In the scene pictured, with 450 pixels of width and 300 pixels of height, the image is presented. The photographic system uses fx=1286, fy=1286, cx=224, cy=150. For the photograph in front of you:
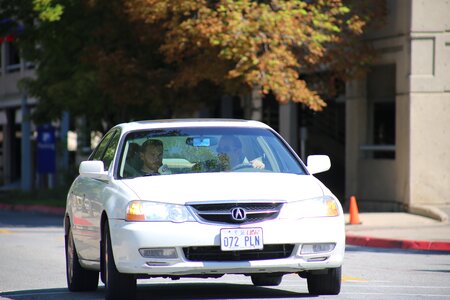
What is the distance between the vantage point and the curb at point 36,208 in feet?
108

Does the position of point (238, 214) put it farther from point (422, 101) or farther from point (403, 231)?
point (422, 101)

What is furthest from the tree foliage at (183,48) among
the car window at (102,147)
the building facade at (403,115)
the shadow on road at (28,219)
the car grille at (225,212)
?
A: the car grille at (225,212)

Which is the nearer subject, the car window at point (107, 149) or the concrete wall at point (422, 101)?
the car window at point (107, 149)

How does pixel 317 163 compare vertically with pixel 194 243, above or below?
above

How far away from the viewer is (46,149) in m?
44.6

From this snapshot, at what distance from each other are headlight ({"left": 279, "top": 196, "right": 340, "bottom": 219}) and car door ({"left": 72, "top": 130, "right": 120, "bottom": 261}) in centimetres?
172

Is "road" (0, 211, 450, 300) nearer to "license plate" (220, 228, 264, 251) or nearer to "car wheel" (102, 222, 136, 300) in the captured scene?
"car wheel" (102, 222, 136, 300)

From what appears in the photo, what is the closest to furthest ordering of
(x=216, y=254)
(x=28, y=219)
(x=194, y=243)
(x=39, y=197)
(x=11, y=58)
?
(x=194, y=243)
(x=216, y=254)
(x=28, y=219)
(x=39, y=197)
(x=11, y=58)

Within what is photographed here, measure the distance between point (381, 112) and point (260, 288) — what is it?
1708cm

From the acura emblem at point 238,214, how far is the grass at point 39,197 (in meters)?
25.1

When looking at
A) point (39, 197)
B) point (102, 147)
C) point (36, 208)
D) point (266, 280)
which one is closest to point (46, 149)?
point (39, 197)

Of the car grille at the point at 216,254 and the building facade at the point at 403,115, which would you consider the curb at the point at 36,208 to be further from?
the car grille at the point at 216,254

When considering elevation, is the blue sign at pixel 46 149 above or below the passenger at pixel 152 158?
below

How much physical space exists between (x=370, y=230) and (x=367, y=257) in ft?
14.4
